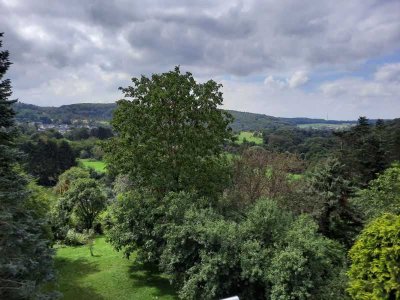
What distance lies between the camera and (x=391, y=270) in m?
11.0

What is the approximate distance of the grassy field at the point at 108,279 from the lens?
62.7 feet

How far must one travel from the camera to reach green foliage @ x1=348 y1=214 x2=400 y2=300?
11070 mm

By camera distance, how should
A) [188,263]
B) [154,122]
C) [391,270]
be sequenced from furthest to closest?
[154,122], [188,263], [391,270]

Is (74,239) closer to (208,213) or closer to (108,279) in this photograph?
(108,279)

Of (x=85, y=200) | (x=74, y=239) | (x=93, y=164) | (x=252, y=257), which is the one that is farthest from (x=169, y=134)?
(x=93, y=164)

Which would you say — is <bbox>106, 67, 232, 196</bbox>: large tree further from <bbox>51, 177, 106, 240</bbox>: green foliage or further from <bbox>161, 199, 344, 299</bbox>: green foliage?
<bbox>51, 177, 106, 240</bbox>: green foliage

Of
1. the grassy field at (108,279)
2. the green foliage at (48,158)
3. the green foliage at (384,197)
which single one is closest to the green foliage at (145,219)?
the grassy field at (108,279)

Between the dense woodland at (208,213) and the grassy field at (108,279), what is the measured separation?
4.17ft

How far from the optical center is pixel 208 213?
1764 cm

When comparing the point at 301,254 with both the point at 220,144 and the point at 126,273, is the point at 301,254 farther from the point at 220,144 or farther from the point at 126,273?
the point at 126,273

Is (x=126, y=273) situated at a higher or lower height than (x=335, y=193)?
lower

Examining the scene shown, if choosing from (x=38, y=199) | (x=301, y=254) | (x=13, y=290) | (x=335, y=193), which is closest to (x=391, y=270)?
(x=301, y=254)

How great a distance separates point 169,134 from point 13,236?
33.8ft

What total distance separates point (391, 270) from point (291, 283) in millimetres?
4088
